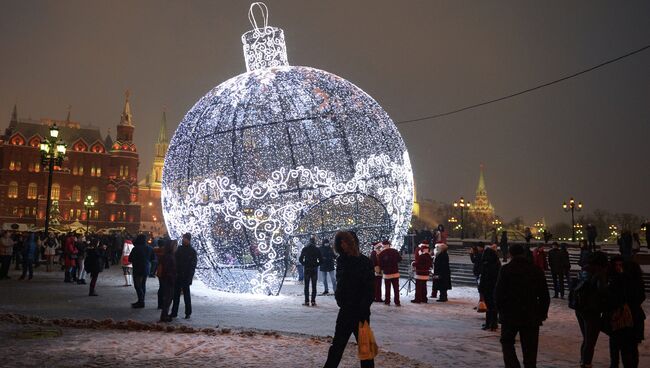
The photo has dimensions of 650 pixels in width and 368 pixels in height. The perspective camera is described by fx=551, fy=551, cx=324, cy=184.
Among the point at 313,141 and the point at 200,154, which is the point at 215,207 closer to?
the point at 200,154

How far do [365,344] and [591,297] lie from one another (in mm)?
2943

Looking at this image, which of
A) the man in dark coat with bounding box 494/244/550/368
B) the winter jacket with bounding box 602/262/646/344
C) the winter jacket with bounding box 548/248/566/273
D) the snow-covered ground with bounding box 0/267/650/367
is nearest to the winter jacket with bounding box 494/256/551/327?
the man in dark coat with bounding box 494/244/550/368

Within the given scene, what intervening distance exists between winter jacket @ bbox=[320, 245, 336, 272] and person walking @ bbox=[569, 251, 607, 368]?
8478mm

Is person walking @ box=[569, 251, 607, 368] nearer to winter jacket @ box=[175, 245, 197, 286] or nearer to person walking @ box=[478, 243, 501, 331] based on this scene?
person walking @ box=[478, 243, 501, 331]

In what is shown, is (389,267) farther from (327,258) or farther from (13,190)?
(13,190)

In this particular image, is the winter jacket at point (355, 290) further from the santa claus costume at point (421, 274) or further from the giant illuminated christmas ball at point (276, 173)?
the santa claus costume at point (421, 274)

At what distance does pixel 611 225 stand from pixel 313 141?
367ft

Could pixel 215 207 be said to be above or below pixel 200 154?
below

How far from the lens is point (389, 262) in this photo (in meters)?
14.0

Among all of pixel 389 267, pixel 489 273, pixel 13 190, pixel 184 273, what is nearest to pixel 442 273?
pixel 389 267

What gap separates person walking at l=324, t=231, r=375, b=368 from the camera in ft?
19.5

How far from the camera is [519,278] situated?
6.05 metres

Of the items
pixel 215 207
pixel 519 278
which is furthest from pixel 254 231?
pixel 519 278

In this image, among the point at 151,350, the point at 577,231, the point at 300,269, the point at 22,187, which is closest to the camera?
the point at 151,350
